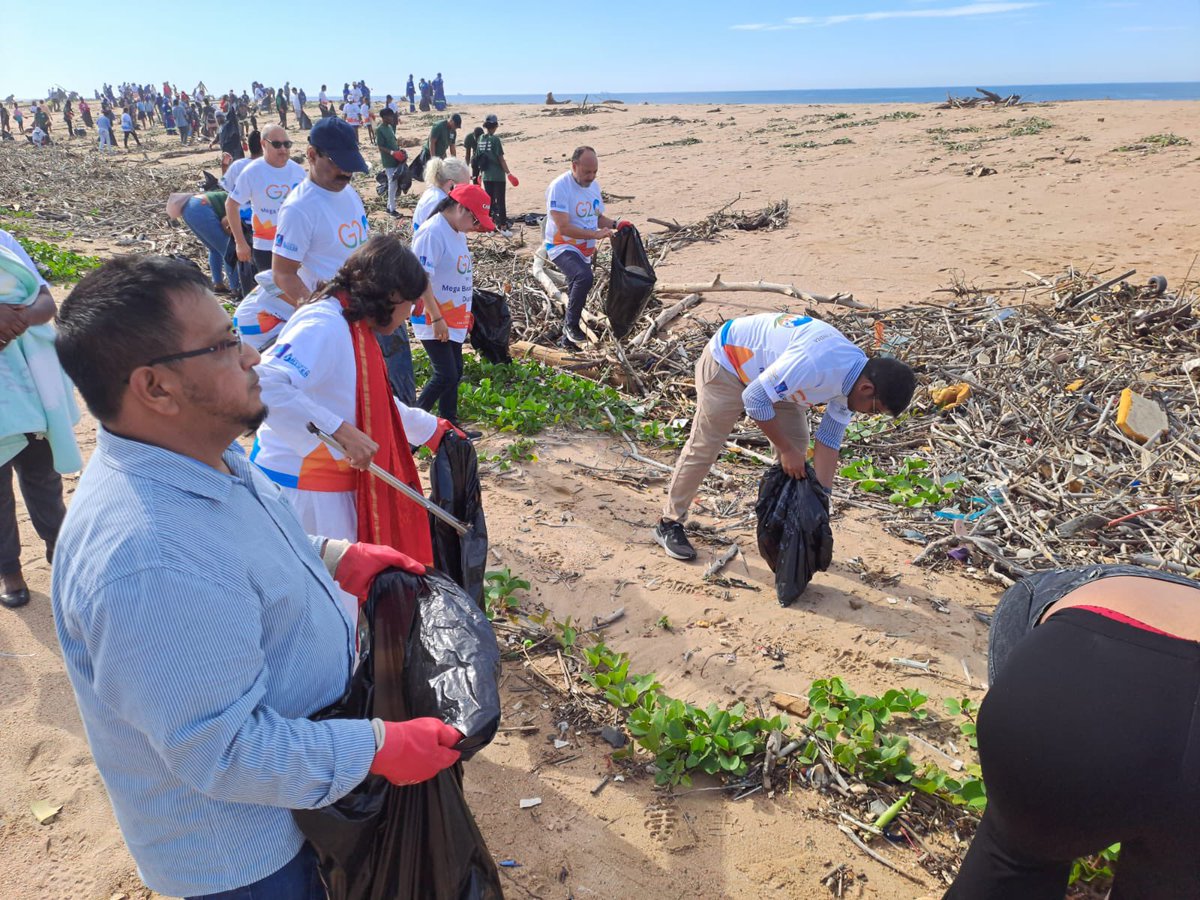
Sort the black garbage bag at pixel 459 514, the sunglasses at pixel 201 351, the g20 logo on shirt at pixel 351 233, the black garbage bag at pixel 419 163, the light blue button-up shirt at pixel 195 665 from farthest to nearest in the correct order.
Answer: the black garbage bag at pixel 419 163
the g20 logo on shirt at pixel 351 233
the black garbage bag at pixel 459 514
the sunglasses at pixel 201 351
the light blue button-up shirt at pixel 195 665

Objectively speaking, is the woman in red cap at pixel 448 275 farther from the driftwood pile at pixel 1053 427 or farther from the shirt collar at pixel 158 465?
the shirt collar at pixel 158 465

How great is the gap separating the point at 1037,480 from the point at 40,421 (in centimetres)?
560

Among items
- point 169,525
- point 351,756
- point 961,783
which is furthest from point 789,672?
point 169,525

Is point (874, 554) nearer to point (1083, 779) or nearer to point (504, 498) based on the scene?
point (504, 498)

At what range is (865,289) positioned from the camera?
9531 mm

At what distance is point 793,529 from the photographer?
4086 millimetres

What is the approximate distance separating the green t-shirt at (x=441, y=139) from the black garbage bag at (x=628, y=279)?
9.52 meters

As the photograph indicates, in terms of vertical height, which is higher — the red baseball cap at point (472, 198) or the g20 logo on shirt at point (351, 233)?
the red baseball cap at point (472, 198)

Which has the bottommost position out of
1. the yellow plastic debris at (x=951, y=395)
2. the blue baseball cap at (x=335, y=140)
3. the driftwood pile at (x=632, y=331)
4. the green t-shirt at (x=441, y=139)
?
the yellow plastic debris at (x=951, y=395)

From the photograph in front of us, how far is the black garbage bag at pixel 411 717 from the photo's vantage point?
1545 mm

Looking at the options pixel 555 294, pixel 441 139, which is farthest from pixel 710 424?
pixel 441 139

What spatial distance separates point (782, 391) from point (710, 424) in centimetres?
72

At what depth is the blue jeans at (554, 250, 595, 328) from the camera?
301 inches

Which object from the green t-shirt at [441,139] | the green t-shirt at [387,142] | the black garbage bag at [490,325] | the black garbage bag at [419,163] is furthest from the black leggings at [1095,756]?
the black garbage bag at [419,163]
